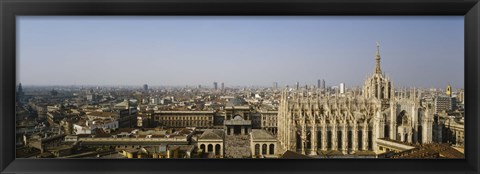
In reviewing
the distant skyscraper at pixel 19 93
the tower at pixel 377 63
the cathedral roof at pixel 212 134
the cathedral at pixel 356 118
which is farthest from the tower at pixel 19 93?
the tower at pixel 377 63

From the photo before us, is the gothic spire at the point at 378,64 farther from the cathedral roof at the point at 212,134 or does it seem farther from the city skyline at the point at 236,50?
the cathedral roof at the point at 212,134

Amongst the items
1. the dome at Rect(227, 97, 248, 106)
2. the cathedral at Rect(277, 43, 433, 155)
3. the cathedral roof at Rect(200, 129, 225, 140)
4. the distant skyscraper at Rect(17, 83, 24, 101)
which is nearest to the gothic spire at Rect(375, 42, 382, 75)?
the cathedral at Rect(277, 43, 433, 155)

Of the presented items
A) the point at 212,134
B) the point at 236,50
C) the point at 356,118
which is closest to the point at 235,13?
the point at 236,50

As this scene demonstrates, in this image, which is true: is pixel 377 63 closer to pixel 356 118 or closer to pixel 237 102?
pixel 237 102

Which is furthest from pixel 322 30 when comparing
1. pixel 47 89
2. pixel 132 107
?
pixel 47 89

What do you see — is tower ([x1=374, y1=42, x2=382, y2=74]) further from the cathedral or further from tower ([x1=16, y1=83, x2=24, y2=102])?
tower ([x1=16, y1=83, x2=24, y2=102])

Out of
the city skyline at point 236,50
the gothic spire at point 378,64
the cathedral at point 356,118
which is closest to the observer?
the city skyline at point 236,50
